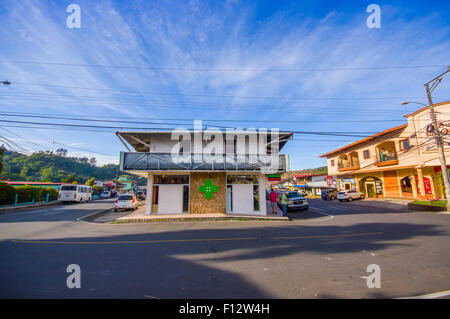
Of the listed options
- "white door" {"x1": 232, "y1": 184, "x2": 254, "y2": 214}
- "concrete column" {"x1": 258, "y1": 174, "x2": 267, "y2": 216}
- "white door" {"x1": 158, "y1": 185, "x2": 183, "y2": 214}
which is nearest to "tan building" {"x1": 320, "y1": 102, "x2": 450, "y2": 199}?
"concrete column" {"x1": 258, "y1": 174, "x2": 267, "y2": 216}

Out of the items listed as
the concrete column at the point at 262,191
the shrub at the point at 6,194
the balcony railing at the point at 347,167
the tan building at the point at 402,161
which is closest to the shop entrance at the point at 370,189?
the tan building at the point at 402,161

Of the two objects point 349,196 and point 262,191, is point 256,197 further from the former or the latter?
point 349,196

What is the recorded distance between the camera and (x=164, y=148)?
51.6 ft

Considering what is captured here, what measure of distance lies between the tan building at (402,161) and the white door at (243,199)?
16.9m

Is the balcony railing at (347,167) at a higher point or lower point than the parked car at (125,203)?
higher

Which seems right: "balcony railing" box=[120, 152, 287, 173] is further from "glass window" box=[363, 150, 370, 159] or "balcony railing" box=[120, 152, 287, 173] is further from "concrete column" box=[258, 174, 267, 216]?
"glass window" box=[363, 150, 370, 159]

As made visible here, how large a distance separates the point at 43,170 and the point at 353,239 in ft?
270

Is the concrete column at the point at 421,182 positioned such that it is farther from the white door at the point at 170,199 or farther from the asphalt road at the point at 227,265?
the white door at the point at 170,199

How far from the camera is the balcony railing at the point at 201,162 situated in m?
13.8

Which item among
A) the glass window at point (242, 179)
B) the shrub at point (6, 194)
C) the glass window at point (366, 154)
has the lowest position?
the shrub at point (6, 194)
